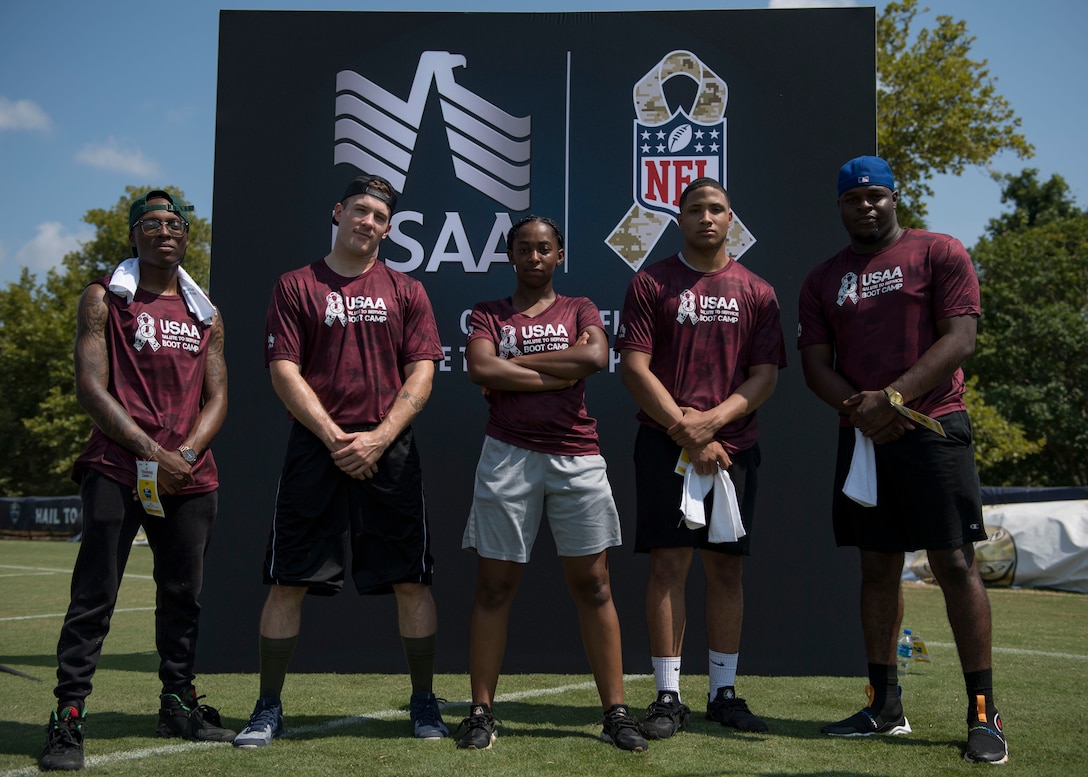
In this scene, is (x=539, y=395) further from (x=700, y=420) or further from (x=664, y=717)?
(x=664, y=717)

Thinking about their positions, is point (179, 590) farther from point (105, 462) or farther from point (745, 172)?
point (745, 172)

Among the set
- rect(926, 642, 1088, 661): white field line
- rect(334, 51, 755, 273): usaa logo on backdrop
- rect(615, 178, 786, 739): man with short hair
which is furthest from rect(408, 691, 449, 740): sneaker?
rect(926, 642, 1088, 661): white field line

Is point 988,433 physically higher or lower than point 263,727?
higher

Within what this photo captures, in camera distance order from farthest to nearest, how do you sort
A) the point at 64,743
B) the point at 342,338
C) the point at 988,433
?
the point at 988,433 < the point at 342,338 < the point at 64,743

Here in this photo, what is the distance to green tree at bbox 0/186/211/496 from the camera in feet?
99.7

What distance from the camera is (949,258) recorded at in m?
3.42

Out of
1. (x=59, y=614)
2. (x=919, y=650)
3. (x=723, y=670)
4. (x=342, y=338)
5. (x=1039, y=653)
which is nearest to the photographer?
(x=342, y=338)

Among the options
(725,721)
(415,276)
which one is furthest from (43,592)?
(725,721)

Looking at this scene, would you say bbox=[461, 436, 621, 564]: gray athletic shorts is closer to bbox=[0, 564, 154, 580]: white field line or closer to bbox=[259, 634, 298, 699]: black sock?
bbox=[259, 634, 298, 699]: black sock

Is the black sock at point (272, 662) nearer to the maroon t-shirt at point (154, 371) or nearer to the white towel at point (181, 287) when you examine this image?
the maroon t-shirt at point (154, 371)

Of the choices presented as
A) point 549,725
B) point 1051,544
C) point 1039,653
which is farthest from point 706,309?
point 1051,544

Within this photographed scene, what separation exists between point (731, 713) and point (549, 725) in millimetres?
713

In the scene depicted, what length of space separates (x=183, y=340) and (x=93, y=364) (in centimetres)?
33

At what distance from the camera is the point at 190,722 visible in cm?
336
